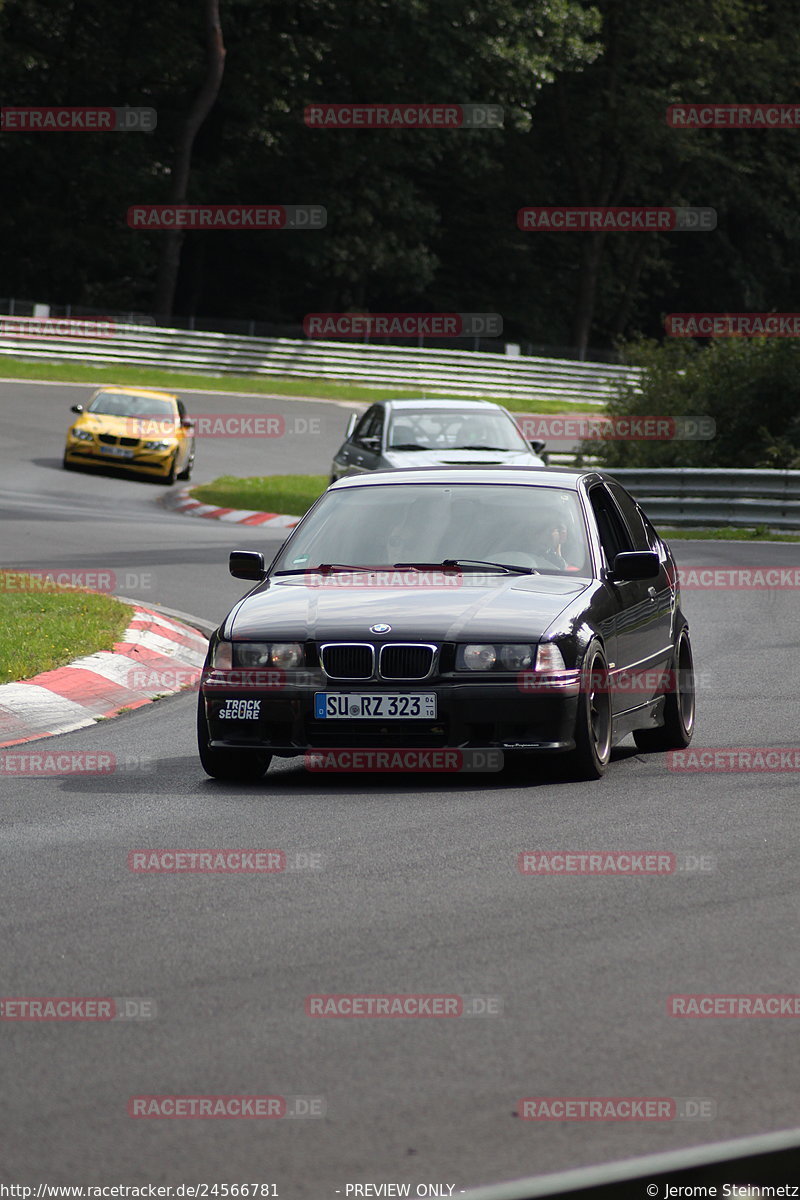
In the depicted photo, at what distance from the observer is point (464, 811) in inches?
315

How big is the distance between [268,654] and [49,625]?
5.29 meters

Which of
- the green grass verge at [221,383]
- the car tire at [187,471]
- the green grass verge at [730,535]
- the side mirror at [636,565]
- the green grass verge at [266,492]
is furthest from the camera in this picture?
the green grass verge at [221,383]

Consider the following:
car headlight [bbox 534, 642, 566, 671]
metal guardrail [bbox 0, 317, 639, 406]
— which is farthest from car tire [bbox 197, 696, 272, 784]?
metal guardrail [bbox 0, 317, 639, 406]

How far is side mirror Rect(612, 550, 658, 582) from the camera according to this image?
934cm

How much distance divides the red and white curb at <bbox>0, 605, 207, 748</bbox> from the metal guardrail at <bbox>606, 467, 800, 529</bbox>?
12.3 meters

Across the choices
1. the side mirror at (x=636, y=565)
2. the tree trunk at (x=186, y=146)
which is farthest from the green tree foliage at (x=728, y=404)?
the tree trunk at (x=186, y=146)

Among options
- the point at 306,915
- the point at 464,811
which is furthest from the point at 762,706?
the point at 306,915

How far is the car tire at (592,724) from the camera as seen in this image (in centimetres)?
859

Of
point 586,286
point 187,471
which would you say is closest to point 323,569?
point 187,471

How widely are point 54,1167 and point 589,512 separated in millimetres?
6501

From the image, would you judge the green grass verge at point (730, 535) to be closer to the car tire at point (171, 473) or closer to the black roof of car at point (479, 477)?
the car tire at point (171, 473)

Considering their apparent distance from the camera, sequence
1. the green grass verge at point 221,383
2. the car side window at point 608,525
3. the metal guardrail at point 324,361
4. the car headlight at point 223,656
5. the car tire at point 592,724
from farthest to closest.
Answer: the metal guardrail at point 324,361
the green grass verge at point 221,383
the car side window at point 608,525
the car headlight at point 223,656
the car tire at point 592,724

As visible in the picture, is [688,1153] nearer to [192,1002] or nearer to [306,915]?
[192,1002]

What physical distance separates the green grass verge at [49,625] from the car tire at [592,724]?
4.04 metres
